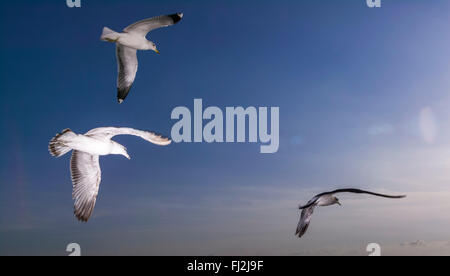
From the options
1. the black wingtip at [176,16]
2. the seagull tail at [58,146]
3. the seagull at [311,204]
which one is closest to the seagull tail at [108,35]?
the black wingtip at [176,16]

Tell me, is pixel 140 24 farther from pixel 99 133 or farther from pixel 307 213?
pixel 307 213

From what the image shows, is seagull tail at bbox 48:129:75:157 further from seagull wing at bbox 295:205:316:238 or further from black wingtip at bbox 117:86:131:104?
seagull wing at bbox 295:205:316:238

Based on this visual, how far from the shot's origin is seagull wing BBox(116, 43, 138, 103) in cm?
1016

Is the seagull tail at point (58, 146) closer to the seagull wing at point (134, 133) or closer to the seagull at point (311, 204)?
the seagull wing at point (134, 133)

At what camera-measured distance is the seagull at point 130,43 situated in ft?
30.2

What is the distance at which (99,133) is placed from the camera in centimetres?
802

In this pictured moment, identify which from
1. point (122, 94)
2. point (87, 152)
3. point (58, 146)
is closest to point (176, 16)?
point (122, 94)

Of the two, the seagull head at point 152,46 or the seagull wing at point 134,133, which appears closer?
the seagull wing at point 134,133

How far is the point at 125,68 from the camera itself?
10.3 meters

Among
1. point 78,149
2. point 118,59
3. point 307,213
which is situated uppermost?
point 118,59

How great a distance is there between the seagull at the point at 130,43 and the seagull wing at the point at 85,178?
1.91m

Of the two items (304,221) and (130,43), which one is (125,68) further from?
(304,221)
